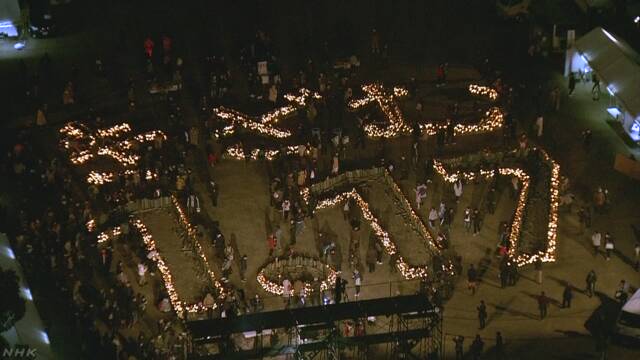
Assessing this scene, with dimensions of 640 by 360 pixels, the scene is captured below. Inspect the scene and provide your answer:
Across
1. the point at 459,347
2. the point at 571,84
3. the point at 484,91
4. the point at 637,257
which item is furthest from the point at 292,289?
the point at 571,84

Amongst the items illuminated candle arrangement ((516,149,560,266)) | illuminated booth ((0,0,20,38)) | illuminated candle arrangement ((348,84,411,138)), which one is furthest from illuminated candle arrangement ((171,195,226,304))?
illuminated booth ((0,0,20,38))

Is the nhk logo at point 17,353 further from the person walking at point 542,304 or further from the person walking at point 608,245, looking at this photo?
the person walking at point 608,245

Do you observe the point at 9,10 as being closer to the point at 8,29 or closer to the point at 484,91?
the point at 8,29

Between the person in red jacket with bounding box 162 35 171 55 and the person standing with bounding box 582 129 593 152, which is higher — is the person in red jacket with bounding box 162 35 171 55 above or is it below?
above

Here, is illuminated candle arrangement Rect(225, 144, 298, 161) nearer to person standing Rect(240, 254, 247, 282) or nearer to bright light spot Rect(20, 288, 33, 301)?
person standing Rect(240, 254, 247, 282)

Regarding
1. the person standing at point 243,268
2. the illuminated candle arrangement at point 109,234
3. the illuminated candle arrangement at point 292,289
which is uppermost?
the illuminated candle arrangement at point 109,234

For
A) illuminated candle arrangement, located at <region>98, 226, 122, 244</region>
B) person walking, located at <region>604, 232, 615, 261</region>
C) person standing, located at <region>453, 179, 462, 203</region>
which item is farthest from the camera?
Answer: person standing, located at <region>453, 179, 462, 203</region>

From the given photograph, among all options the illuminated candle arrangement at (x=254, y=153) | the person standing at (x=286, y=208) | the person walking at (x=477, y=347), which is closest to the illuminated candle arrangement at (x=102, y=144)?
the illuminated candle arrangement at (x=254, y=153)

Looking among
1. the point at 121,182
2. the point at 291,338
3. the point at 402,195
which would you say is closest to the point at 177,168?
the point at 121,182

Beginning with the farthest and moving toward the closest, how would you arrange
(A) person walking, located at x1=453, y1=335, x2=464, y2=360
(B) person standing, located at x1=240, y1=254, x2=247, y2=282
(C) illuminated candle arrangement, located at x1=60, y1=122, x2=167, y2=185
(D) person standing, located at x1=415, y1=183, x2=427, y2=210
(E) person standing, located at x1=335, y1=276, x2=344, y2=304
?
(C) illuminated candle arrangement, located at x1=60, y1=122, x2=167, y2=185
(D) person standing, located at x1=415, y1=183, x2=427, y2=210
(B) person standing, located at x1=240, y1=254, x2=247, y2=282
(E) person standing, located at x1=335, y1=276, x2=344, y2=304
(A) person walking, located at x1=453, y1=335, x2=464, y2=360
